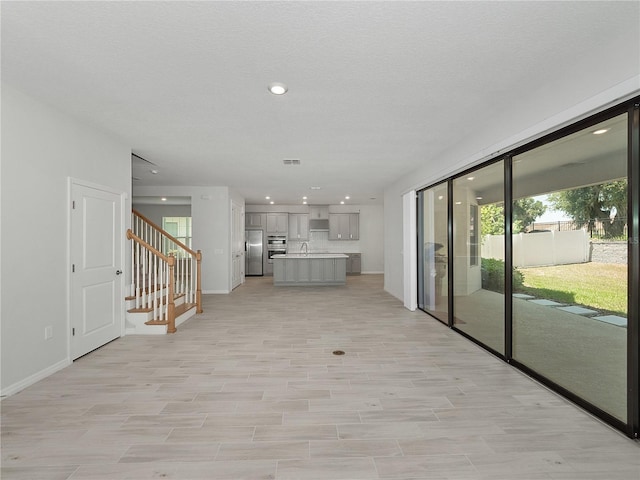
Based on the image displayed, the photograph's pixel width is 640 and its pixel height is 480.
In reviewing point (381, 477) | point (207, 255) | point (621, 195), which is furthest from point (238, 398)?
point (207, 255)

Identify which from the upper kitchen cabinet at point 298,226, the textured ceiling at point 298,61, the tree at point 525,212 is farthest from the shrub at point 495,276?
the upper kitchen cabinet at point 298,226

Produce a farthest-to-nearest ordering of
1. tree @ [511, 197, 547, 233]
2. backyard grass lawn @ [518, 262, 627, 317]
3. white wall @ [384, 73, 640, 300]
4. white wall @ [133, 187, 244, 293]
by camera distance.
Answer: white wall @ [133, 187, 244, 293], tree @ [511, 197, 547, 233], backyard grass lawn @ [518, 262, 627, 317], white wall @ [384, 73, 640, 300]

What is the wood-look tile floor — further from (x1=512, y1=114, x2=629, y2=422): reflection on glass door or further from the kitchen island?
the kitchen island

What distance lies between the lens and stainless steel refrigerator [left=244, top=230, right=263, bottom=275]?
38.1 ft

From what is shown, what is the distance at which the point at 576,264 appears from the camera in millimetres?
2686

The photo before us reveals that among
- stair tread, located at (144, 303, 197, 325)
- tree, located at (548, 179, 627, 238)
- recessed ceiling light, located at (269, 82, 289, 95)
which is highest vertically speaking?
recessed ceiling light, located at (269, 82, 289, 95)

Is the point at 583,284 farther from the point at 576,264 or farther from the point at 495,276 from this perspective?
the point at 495,276

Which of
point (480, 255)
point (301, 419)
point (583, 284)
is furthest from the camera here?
point (480, 255)

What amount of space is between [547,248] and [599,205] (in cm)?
67

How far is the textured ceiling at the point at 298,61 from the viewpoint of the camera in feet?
6.32

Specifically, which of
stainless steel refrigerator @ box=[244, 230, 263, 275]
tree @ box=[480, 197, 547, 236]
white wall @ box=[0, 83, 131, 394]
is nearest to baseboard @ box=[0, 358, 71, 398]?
white wall @ box=[0, 83, 131, 394]

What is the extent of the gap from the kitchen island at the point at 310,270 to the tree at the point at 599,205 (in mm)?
6798

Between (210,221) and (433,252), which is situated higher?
(210,221)

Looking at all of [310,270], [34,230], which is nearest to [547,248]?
[34,230]
